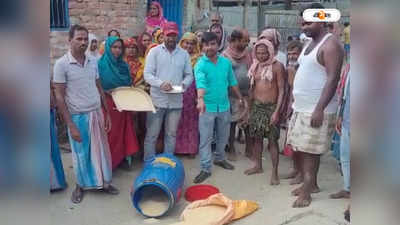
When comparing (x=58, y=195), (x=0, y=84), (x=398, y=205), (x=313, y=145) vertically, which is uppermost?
(x=0, y=84)

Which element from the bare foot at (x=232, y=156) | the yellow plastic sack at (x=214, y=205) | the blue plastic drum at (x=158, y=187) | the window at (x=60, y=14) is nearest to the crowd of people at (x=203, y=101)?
the bare foot at (x=232, y=156)

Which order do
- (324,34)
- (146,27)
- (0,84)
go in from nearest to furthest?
(0,84), (324,34), (146,27)

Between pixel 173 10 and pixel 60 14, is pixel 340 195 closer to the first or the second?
pixel 60 14

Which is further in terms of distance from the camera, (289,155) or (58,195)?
(289,155)

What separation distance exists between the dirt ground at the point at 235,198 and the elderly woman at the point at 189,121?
0.95 ft

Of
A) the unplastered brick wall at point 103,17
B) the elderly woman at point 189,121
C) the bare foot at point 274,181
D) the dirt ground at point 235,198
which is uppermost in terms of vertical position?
the unplastered brick wall at point 103,17

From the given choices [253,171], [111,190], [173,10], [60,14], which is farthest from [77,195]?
[173,10]

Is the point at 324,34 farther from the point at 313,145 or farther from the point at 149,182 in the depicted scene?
the point at 149,182

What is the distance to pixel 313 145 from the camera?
10.7 ft

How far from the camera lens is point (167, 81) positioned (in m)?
4.20

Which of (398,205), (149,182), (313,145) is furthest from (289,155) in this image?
(398,205)

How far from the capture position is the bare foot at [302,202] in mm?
3494

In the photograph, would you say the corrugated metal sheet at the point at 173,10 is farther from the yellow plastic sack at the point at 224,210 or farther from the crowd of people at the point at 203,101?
the yellow plastic sack at the point at 224,210

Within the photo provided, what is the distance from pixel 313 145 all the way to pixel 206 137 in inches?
48.4
